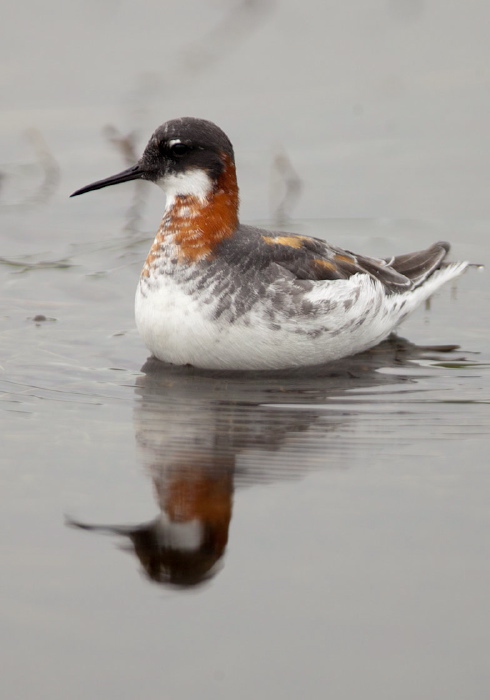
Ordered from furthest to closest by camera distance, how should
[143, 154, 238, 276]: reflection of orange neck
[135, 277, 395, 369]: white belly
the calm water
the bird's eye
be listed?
the bird's eye < [143, 154, 238, 276]: reflection of orange neck < [135, 277, 395, 369]: white belly < the calm water

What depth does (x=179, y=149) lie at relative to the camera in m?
7.93

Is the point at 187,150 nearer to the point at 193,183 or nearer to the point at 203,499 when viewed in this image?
the point at 193,183

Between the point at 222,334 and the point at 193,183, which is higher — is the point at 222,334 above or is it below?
below

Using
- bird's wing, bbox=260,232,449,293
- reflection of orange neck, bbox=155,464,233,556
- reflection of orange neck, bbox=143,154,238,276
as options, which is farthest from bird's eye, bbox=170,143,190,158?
reflection of orange neck, bbox=155,464,233,556

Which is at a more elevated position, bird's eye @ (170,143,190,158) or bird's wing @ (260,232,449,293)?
bird's eye @ (170,143,190,158)

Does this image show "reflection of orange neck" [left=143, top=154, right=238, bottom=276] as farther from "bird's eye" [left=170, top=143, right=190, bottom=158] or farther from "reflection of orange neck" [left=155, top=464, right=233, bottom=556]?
"reflection of orange neck" [left=155, top=464, right=233, bottom=556]

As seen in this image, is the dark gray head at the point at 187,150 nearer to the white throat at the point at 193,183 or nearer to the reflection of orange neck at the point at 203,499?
the white throat at the point at 193,183

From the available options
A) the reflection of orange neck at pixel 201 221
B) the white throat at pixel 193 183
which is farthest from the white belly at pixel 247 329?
the white throat at pixel 193 183

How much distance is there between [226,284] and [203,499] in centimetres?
221

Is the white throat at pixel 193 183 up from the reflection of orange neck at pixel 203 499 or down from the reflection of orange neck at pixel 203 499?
up

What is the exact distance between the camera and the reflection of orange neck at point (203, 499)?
5277 mm

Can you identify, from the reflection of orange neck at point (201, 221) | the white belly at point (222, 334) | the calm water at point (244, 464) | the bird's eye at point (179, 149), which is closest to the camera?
the calm water at point (244, 464)

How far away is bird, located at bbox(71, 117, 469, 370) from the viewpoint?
7.46m

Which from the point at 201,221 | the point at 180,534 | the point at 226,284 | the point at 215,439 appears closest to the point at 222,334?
Answer: the point at 226,284
